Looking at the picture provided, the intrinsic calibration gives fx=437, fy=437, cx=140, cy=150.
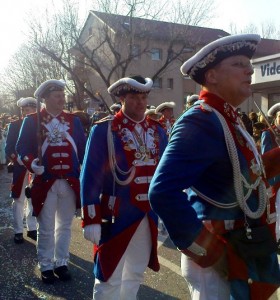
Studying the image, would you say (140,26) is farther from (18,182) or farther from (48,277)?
(48,277)

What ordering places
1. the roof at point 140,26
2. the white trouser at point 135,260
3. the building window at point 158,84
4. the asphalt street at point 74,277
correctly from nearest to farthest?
the white trouser at point 135,260 → the asphalt street at point 74,277 → the roof at point 140,26 → the building window at point 158,84

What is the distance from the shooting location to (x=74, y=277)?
15.6 feet

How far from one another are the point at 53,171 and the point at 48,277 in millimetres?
1113

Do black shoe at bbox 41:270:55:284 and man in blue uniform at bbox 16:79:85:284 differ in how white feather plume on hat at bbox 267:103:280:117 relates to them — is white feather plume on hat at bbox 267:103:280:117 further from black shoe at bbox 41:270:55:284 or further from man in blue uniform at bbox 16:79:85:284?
black shoe at bbox 41:270:55:284

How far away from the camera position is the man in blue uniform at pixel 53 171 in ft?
15.2

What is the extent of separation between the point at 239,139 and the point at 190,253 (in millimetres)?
578

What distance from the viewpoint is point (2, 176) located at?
14336 millimetres

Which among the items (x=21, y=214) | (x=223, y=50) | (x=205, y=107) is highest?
(x=223, y=50)

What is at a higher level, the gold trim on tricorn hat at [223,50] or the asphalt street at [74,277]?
the gold trim on tricorn hat at [223,50]

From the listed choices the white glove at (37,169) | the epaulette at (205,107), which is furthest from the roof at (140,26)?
the epaulette at (205,107)

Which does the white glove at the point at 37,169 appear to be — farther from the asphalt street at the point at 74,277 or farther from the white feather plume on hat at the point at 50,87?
the asphalt street at the point at 74,277

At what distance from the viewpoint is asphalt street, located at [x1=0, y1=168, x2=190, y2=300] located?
4278 mm

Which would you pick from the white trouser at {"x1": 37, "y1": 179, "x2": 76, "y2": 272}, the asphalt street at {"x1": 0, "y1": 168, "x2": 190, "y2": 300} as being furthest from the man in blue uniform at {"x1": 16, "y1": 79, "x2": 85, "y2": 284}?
the asphalt street at {"x1": 0, "y1": 168, "x2": 190, "y2": 300}


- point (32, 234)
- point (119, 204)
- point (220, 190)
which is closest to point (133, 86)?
point (119, 204)
